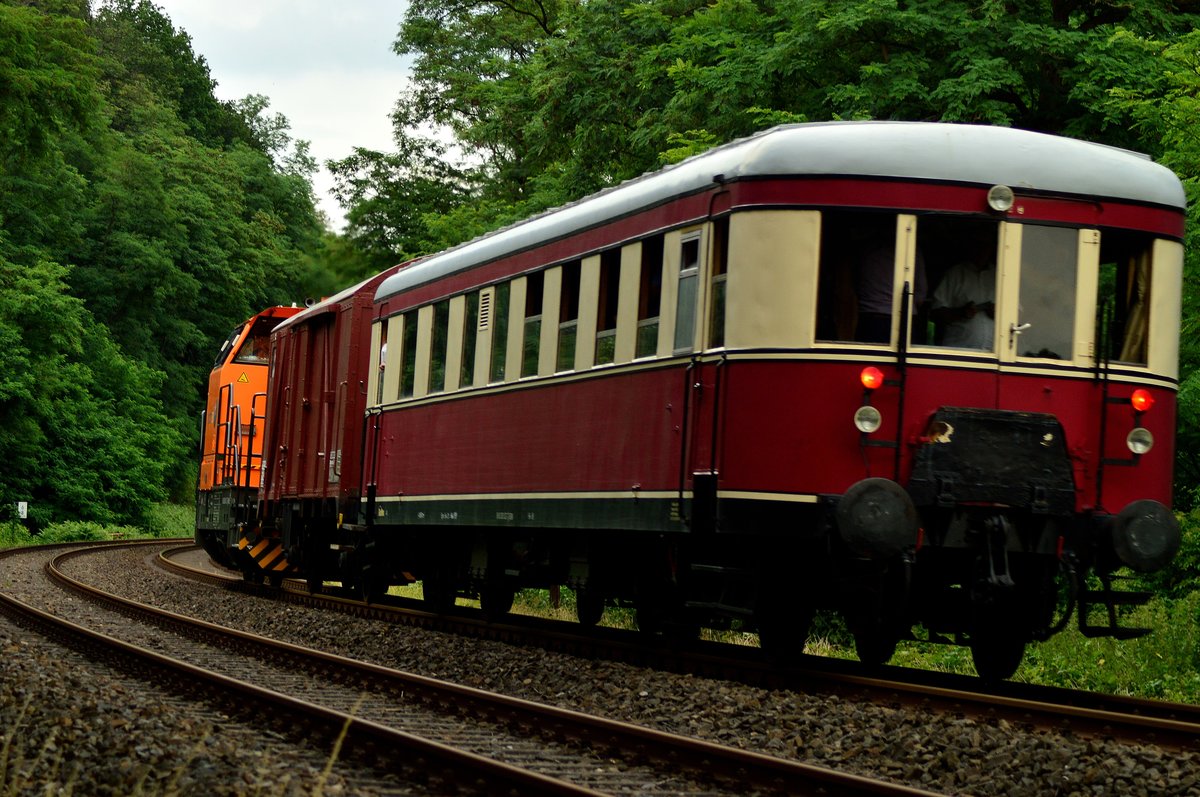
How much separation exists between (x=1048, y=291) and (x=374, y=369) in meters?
8.85

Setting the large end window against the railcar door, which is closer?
the large end window

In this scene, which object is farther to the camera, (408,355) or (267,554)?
(267,554)

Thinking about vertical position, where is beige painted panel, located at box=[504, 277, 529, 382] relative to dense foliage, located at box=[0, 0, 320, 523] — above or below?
below

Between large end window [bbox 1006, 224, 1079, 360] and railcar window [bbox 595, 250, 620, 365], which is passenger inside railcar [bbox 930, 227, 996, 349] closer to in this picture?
large end window [bbox 1006, 224, 1079, 360]

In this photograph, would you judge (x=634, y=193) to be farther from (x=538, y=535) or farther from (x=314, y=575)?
(x=314, y=575)

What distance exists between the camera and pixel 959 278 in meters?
10.3

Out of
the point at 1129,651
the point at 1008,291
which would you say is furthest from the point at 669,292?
the point at 1129,651

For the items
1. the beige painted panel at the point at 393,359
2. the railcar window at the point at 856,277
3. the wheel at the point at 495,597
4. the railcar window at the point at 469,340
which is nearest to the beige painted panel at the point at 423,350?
the beige painted panel at the point at 393,359

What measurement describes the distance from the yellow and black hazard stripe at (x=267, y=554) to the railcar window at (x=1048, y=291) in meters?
13.3

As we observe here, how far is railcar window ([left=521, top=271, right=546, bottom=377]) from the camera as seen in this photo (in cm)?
1339

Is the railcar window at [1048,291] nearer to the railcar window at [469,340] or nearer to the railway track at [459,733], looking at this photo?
the railway track at [459,733]

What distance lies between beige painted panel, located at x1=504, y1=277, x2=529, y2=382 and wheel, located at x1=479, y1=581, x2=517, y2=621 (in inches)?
93.3

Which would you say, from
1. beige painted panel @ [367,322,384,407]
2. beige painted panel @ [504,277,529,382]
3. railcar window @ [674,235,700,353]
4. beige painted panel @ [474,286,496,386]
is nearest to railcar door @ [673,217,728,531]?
railcar window @ [674,235,700,353]

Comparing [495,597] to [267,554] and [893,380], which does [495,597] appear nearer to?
[893,380]
